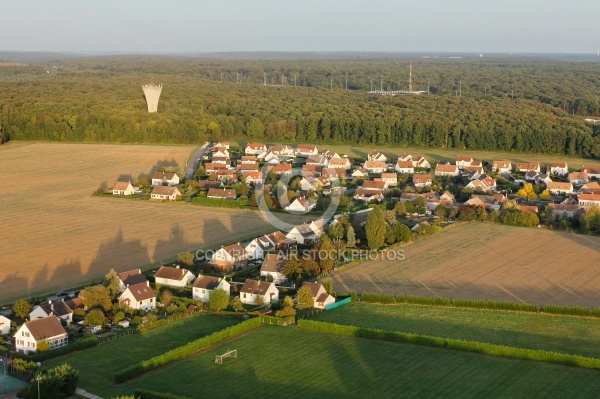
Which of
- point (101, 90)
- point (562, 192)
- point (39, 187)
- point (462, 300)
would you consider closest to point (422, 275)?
point (462, 300)

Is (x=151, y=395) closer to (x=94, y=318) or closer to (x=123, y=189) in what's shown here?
(x=94, y=318)

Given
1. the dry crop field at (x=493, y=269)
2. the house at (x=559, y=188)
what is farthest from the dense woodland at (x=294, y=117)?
the dry crop field at (x=493, y=269)

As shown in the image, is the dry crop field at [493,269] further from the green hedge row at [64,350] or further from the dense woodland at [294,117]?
the dense woodland at [294,117]

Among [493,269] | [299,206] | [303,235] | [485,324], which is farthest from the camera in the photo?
[299,206]

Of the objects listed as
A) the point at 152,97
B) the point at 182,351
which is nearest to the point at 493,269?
the point at 182,351

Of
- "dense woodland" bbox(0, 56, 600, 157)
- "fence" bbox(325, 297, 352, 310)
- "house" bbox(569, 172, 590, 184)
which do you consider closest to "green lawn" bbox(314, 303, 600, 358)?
"fence" bbox(325, 297, 352, 310)
